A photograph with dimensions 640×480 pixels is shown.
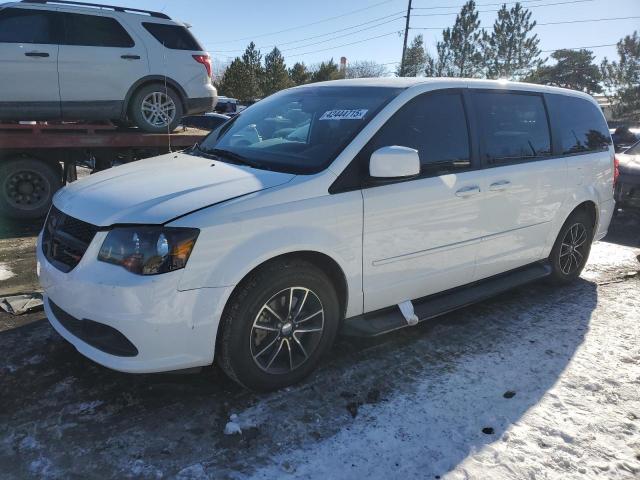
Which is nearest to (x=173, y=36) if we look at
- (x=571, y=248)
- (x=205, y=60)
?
(x=205, y=60)

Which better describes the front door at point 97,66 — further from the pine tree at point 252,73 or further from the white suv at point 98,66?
the pine tree at point 252,73

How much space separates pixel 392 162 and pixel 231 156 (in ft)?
3.68

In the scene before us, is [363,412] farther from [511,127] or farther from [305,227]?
[511,127]

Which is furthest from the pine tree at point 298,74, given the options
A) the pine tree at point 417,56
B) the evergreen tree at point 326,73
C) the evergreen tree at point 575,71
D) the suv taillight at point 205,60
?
the suv taillight at point 205,60

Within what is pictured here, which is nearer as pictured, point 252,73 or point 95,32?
point 95,32

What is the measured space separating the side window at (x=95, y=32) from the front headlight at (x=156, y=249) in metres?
5.47

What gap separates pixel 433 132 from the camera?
3.61 m

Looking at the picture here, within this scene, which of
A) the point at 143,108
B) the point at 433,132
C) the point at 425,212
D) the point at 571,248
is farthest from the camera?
the point at 143,108

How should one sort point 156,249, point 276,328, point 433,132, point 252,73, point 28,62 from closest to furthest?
point 156,249, point 276,328, point 433,132, point 28,62, point 252,73

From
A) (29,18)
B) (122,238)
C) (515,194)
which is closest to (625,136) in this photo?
(515,194)

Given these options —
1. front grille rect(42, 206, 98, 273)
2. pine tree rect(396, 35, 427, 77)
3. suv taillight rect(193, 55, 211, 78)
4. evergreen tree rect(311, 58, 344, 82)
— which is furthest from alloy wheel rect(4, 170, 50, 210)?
pine tree rect(396, 35, 427, 77)

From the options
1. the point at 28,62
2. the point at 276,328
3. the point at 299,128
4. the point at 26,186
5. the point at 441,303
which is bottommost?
the point at 441,303

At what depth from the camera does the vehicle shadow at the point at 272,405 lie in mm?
2535

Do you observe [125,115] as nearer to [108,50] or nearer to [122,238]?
[108,50]
